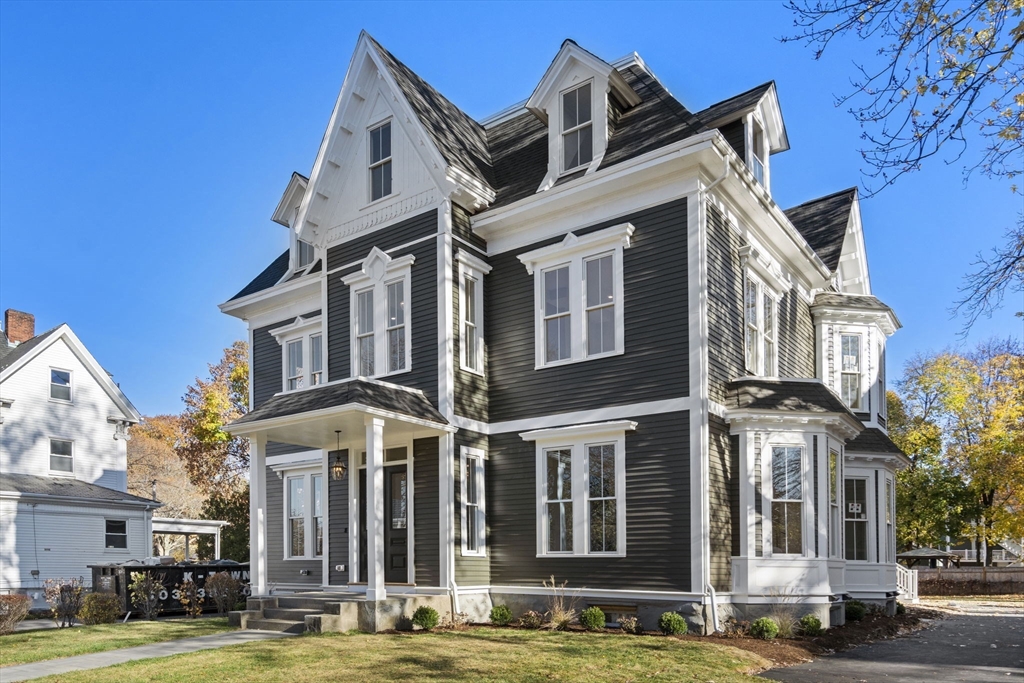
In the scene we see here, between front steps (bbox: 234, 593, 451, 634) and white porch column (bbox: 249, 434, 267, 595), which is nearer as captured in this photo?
front steps (bbox: 234, 593, 451, 634)

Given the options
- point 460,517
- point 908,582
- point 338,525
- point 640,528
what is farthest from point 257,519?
point 908,582

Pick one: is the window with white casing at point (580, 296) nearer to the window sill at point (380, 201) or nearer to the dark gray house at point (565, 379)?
the dark gray house at point (565, 379)

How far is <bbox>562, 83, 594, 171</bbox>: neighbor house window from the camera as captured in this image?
16.7 meters

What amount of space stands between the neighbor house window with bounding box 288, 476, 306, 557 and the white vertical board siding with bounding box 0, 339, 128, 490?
588 inches

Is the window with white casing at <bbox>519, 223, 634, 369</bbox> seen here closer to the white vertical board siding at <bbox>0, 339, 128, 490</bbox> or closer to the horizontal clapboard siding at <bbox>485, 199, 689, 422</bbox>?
Answer: the horizontal clapboard siding at <bbox>485, 199, 689, 422</bbox>

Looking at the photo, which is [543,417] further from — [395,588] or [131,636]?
[131,636]

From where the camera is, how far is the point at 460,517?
15.9 m

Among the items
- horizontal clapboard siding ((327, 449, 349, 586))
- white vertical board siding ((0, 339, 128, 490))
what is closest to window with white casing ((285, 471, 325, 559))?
horizontal clapboard siding ((327, 449, 349, 586))

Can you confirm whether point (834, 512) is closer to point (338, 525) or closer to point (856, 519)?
point (856, 519)

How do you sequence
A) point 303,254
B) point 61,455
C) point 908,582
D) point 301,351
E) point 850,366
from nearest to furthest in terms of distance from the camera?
point 301,351 → point 850,366 → point 303,254 → point 908,582 → point 61,455

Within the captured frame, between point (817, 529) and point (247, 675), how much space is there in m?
9.65

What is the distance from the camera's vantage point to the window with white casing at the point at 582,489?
15.0 meters

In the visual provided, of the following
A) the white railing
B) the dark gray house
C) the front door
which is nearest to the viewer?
the dark gray house

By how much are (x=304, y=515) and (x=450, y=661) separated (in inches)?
373
